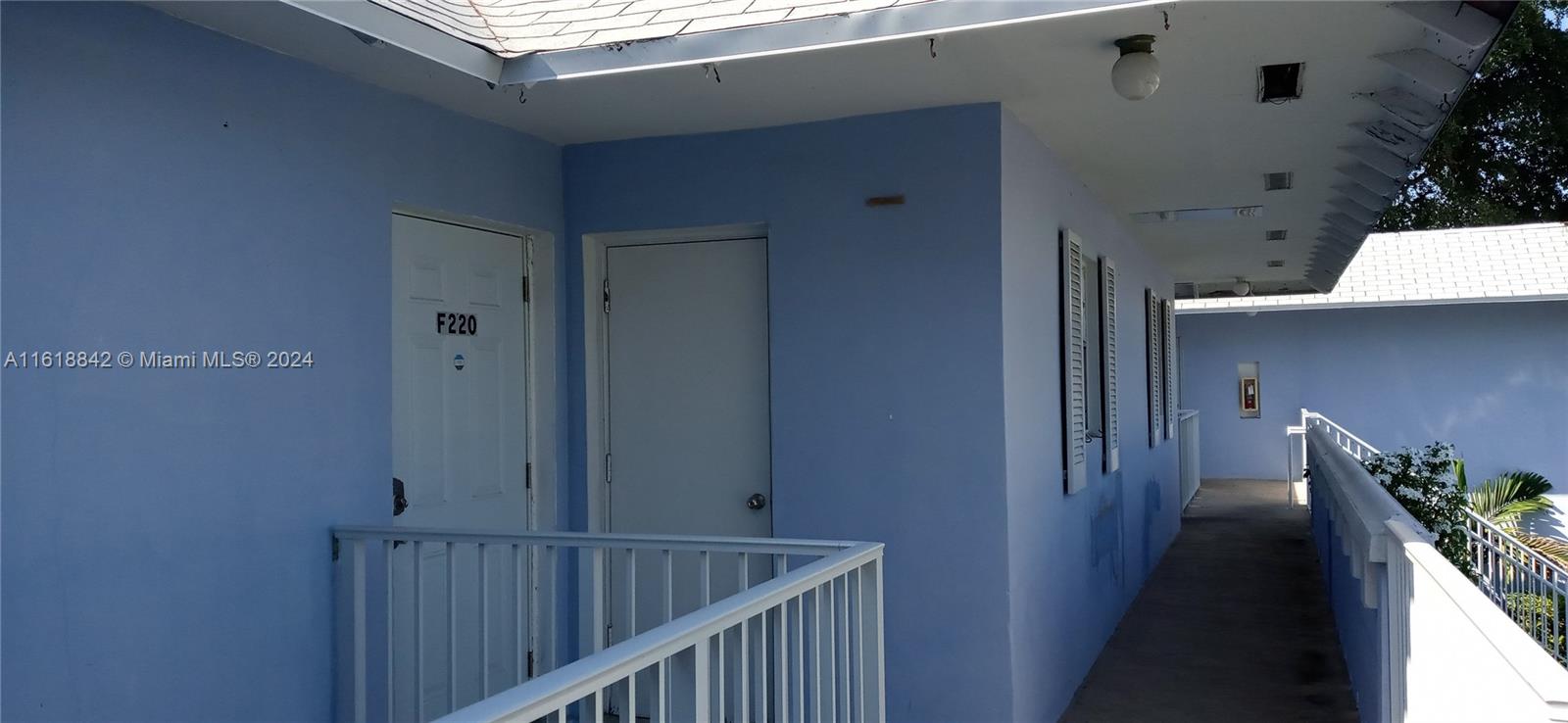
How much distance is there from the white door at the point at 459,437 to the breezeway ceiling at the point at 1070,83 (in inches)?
24.2

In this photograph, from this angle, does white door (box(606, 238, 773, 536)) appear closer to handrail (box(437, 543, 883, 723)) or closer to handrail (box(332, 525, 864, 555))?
handrail (box(332, 525, 864, 555))

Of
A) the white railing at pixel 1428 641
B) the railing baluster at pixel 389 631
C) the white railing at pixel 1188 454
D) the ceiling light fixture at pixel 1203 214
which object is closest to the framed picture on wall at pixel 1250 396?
the white railing at pixel 1188 454

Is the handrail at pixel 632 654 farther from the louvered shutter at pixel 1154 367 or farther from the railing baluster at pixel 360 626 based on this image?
the louvered shutter at pixel 1154 367

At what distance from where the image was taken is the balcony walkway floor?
5734 mm

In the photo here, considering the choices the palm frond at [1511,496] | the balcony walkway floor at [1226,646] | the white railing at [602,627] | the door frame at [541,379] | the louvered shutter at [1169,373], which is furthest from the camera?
the palm frond at [1511,496]

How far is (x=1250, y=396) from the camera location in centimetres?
1759

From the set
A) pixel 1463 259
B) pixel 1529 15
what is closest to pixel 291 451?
pixel 1463 259

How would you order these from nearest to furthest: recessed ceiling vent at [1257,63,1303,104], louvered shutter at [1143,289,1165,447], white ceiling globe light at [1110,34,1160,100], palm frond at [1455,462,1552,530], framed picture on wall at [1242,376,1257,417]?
white ceiling globe light at [1110,34,1160,100] < recessed ceiling vent at [1257,63,1303,104] < louvered shutter at [1143,289,1165,447] < palm frond at [1455,462,1552,530] < framed picture on wall at [1242,376,1257,417]

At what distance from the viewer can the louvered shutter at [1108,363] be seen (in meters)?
7.17

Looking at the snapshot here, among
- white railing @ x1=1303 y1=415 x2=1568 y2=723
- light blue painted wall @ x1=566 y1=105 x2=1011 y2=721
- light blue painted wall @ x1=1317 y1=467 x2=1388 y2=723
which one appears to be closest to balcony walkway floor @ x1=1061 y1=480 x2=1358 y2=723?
light blue painted wall @ x1=1317 y1=467 x2=1388 y2=723

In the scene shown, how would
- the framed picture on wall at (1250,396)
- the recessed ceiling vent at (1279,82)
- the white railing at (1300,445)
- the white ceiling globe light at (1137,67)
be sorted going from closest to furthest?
the white ceiling globe light at (1137,67) → the recessed ceiling vent at (1279,82) → the white railing at (1300,445) → the framed picture on wall at (1250,396)

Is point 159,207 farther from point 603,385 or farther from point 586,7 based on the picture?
point 603,385

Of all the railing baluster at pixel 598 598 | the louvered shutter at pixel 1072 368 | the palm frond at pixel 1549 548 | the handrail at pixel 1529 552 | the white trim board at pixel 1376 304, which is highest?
the white trim board at pixel 1376 304

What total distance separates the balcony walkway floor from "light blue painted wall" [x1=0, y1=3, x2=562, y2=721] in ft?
11.6
